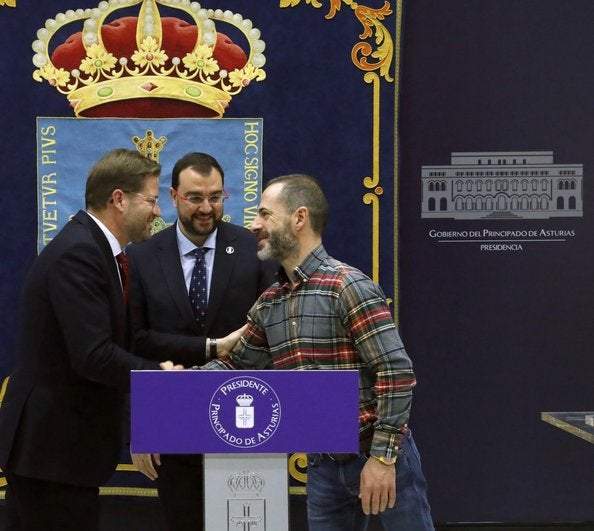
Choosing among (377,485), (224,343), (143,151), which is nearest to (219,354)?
(224,343)

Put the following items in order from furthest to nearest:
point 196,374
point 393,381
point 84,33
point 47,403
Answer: point 84,33 → point 47,403 → point 393,381 → point 196,374

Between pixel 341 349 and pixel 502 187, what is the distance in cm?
239

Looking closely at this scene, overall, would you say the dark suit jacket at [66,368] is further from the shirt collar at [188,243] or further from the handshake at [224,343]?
the shirt collar at [188,243]

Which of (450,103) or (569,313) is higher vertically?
(450,103)

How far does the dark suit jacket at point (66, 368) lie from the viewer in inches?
92.9

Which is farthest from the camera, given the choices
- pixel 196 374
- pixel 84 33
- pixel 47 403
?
pixel 84 33

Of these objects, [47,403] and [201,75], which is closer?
[47,403]

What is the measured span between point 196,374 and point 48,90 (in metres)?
2.76

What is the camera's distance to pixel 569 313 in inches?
174

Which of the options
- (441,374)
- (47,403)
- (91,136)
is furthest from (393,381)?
(91,136)

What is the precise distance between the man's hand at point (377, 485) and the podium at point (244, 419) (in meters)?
0.27

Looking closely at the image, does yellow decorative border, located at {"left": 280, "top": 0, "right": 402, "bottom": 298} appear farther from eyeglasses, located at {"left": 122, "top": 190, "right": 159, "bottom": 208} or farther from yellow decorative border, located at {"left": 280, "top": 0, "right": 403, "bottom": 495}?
eyeglasses, located at {"left": 122, "top": 190, "right": 159, "bottom": 208}

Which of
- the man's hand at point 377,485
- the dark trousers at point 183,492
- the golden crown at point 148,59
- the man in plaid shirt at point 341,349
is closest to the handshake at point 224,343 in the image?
the man in plaid shirt at point 341,349

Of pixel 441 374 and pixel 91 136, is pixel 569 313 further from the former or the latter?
pixel 91 136
